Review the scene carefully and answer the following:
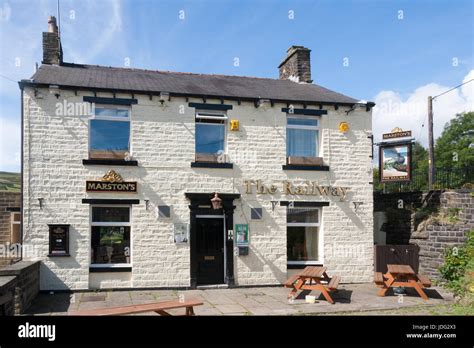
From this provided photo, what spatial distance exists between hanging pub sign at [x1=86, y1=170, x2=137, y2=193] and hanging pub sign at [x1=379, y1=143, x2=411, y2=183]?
8.26 metres

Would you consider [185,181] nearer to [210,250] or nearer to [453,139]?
[210,250]

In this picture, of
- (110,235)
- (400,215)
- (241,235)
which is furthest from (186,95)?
(400,215)

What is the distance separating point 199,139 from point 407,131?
692 cm

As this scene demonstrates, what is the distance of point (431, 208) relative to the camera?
14727 millimetres

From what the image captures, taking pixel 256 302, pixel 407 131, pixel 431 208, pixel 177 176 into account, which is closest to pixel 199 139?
pixel 177 176

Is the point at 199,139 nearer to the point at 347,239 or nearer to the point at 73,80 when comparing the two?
the point at 73,80

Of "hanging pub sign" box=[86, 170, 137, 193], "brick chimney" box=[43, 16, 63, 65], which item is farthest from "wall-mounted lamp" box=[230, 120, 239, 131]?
"brick chimney" box=[43, 16, 63, 65]

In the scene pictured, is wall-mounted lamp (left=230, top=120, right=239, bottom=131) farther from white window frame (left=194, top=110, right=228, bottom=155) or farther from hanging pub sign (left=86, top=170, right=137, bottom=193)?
hanging pub sign (left=86, top=170, right=137, bottom=193)

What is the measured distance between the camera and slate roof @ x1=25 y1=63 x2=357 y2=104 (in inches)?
498

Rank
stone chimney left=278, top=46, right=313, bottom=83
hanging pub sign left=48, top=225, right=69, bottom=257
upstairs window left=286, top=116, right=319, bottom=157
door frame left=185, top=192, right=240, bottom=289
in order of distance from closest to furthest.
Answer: hanging pub sign left=48, top=225, right=69, bottom=257 → door frame left=185, top=192, right=240, bottom=289 → upstairs window left=286, top=116, right=319, bottom=157 → stone chimney left=278, top=46, right=313, bottom=83

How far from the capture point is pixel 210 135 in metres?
13.1

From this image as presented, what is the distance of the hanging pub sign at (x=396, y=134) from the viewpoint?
14.4 meters

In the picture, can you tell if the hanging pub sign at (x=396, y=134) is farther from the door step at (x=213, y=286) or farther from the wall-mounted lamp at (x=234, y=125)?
the door step at (x=213, y=286)

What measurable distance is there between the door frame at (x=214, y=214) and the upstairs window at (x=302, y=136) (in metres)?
2.41
